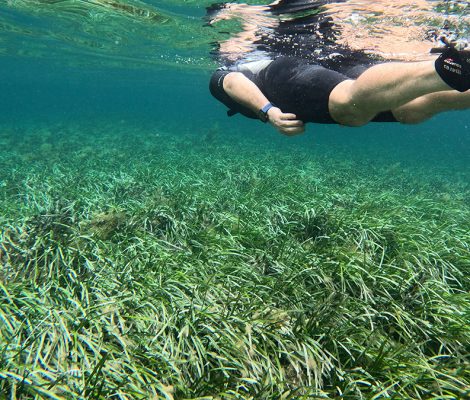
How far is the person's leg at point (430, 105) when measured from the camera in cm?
303

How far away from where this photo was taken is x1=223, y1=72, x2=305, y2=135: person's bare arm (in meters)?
3.91

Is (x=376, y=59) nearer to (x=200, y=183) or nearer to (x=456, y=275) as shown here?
(x=200, y=183)

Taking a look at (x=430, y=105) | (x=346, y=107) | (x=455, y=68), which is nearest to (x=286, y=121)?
(x=346, y=107)

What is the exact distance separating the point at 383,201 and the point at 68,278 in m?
A: 7.16

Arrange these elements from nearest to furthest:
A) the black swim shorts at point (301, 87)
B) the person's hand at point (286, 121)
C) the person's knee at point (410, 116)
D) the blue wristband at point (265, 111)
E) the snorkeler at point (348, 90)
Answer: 1. the snorkeler at point (348, 90)
2. the black swim shorts at point (301, 87)
3. the person's knee at point (410, 116)
4. the person's hand at point (286, 121)
5. the blue wristband at point (265, 111)

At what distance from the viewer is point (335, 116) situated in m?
3.49

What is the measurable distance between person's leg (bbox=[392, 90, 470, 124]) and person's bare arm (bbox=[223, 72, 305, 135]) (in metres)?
1.17

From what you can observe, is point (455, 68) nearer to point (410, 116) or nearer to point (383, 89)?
point (383, 89)

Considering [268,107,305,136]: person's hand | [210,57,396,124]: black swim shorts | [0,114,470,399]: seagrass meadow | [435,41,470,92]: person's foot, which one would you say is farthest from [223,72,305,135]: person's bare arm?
[435,41,470,92]: person's foot

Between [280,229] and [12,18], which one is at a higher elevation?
[12,18]

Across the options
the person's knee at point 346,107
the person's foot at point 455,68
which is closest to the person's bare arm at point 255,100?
the person's knee at point 346,107

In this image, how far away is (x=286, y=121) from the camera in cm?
390

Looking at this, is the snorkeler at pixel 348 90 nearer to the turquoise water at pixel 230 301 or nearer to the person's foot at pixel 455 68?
the person's foot at pixel 455 68

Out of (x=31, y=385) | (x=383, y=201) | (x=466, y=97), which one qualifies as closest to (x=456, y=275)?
(x=466, y=97)
